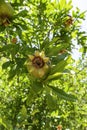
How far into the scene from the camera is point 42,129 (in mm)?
5301

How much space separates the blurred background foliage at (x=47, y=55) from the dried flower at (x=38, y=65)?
2 centimetres

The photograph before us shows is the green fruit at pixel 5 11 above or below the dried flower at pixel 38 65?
above

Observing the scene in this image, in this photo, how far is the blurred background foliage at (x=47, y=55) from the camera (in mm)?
1110

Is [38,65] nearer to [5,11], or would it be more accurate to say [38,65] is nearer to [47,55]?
[47,55]

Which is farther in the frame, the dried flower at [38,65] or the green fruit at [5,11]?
the green fruit at [5,11]

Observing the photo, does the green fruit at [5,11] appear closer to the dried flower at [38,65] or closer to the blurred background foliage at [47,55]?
the blurred background foliage at [47,55]

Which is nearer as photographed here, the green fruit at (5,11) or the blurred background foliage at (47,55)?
the blurred background foliage at (47,55)

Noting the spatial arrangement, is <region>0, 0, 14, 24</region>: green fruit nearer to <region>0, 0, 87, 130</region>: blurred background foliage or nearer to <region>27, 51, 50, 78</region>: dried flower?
<region>0, 0, 87, 130</region>: blurred background foliage

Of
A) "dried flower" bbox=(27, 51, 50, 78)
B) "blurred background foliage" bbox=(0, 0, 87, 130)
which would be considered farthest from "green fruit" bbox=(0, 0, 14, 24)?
"dried flower" bbox=(27, 51, 50, 78)

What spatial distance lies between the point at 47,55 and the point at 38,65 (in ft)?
0.45

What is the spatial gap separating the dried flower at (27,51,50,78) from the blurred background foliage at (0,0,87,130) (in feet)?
0.07

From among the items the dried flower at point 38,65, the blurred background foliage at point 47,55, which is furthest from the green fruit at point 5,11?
the dried flower at point 38,65

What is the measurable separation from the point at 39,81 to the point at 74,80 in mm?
4502

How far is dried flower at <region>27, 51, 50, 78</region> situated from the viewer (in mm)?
1051
